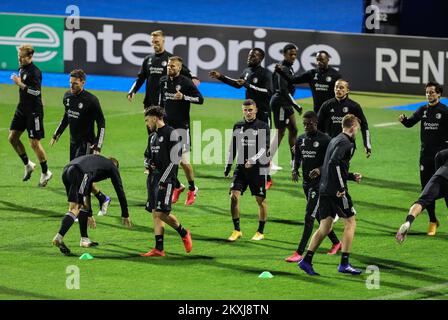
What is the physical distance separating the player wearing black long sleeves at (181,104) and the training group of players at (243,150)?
2 cm

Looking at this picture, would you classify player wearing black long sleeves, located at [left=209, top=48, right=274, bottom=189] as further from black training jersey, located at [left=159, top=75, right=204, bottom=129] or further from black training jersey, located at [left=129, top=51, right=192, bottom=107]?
black training jersey, located at [left=129, top=51, right=192, bottom=107]

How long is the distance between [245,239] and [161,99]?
3915 mm

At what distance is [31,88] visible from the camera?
66.8 feet

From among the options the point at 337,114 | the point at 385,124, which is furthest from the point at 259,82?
the point at 385,124

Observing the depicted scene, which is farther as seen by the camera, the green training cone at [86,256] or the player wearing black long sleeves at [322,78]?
the player wearing black long sleeves at [322,78]

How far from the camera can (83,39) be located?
107ft

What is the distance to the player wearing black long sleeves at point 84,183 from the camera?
1579cm

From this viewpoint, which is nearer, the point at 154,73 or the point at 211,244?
the point at 211,244

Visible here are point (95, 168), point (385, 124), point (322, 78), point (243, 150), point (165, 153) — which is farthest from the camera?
point (385, 124)

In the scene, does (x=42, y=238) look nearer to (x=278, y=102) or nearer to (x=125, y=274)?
(x=125, y=274)

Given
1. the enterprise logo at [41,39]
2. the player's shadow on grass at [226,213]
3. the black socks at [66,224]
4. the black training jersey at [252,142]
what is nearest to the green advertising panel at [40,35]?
the enterprise logo at [41,39]

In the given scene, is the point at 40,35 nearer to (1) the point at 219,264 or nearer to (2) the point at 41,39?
(2) the point at 41,39

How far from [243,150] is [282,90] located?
4.90 meters

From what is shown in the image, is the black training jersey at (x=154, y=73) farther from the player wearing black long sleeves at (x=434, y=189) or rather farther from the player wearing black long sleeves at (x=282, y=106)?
the player wearing black long sleeves at (x=434, y=189)
